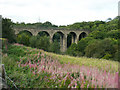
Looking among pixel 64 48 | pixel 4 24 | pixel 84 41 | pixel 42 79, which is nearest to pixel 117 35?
pixel 84 41

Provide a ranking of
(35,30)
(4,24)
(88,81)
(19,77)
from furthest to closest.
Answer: (35,30) < (4,24) < (19,77) < (88,81)

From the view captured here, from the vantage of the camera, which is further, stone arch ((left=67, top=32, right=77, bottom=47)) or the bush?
stone arch ((left=67, top=32, right=77, bottom=47))

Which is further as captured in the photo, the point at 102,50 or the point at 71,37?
the point at 71,37

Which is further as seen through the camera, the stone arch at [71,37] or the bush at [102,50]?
the stone arch at [71,37]

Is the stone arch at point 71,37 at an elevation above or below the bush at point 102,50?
above

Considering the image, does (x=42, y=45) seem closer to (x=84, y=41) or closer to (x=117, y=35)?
(x=84, y=41)

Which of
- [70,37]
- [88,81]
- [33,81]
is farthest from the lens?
[70,37]

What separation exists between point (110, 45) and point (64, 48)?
2250cm

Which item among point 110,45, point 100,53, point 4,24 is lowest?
point 100,53

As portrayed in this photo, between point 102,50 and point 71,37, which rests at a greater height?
point 71,37

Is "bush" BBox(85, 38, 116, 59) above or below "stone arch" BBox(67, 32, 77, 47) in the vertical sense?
below

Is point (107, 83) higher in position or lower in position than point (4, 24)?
lower

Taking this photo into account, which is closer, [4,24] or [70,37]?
[4,24]

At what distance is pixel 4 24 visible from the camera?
11.4 m
